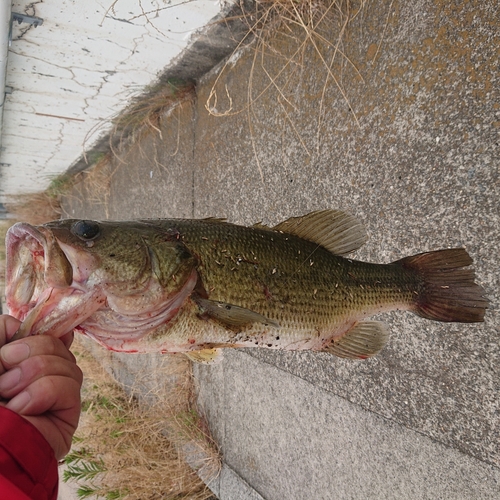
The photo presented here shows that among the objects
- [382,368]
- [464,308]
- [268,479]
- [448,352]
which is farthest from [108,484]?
[464,308]

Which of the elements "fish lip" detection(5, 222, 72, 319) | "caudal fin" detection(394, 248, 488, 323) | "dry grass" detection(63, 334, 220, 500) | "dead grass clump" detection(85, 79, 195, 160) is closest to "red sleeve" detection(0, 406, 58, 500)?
"fish lip" detection(5, 222, 72, 319)

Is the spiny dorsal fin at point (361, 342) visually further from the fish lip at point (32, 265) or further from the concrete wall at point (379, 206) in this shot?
the fish lip at point (32, 265)

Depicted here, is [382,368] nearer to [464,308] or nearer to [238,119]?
[464,308]

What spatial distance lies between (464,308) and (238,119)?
2380mm

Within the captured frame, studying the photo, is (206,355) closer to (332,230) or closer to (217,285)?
(217,285)

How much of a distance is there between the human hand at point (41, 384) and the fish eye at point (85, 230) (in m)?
0.34

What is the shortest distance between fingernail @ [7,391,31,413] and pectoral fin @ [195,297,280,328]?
1.88 feet

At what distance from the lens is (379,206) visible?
2.54 metres

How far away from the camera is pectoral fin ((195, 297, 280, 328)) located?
154cm

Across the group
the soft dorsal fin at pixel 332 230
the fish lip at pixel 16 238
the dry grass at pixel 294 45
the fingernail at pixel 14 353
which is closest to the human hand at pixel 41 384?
the fingernail at pixel 14 353

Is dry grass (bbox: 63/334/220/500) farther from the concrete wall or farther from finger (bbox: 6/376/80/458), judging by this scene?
finger (bbox: 6/376/80/458)

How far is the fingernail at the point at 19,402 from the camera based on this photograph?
4.04 ft

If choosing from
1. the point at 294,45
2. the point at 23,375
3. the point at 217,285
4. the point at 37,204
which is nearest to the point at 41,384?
the point at 23,375

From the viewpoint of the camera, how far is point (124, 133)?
17.7 feet
